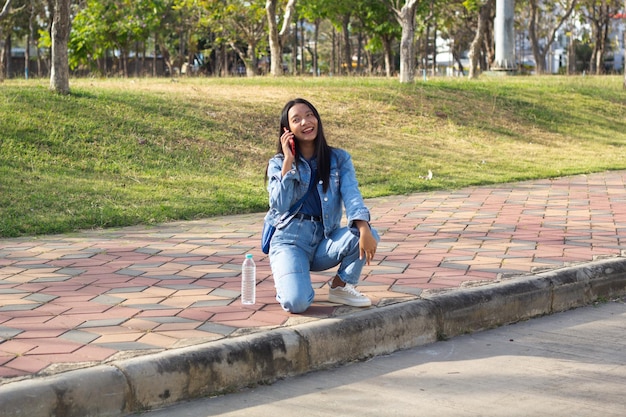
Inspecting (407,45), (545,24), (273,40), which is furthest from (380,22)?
(407,45)

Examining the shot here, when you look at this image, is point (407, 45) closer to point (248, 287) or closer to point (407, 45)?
point (407, 45)

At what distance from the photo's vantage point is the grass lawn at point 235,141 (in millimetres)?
10141

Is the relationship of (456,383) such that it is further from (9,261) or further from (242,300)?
(9,261)

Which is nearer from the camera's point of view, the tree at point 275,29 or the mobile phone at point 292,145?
the mobile phone at point 292,145

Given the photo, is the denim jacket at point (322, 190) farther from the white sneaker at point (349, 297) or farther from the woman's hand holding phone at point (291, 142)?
the white sneaker at point (349, 297)

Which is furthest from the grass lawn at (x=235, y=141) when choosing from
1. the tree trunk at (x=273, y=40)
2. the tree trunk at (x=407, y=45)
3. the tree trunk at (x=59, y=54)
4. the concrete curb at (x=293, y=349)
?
the tree trunk at (x=273, y=40)

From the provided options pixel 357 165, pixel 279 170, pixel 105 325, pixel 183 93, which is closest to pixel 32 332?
pixel 105 325

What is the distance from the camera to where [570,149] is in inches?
642

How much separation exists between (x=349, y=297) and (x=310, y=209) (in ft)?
1.88

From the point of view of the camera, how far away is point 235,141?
13711 mm

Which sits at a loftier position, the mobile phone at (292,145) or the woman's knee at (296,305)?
the mobile phone at (292,145)

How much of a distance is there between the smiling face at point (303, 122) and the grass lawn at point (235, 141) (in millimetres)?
3879

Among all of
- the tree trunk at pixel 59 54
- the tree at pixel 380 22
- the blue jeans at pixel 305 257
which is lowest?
the blue jeans at pixel 305 257

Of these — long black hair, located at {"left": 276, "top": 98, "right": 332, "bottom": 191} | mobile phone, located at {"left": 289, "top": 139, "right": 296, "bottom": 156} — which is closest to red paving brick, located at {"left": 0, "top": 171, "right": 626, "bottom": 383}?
long black hair, located at {"left": 276, "top": 98, "right": 332, "bottom": 191}
